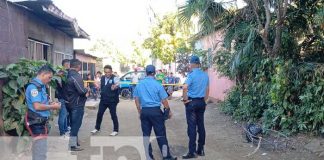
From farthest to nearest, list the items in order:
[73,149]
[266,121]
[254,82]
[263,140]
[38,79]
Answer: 1. [254,82]
2. [266,121]
3. [263,140]
4. [73,149]
5. [38,79]

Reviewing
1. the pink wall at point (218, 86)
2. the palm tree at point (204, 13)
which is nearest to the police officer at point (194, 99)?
the palm tree at point (204, 13)

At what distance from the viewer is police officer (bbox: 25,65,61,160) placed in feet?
15.9

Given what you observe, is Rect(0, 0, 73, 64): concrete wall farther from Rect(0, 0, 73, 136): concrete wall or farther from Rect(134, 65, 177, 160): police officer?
Rect(134, 65, 177, 160): police officer

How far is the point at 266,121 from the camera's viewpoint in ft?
28.9

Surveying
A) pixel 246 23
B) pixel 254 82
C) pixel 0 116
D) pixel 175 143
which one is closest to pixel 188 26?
pixel 246 23

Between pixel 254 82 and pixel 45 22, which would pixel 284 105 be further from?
pixel 45 22

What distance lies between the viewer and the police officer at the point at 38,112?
4832 mm

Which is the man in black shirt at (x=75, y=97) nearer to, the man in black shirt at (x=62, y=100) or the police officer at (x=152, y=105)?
the man in black shirt at (x=62, y=100)

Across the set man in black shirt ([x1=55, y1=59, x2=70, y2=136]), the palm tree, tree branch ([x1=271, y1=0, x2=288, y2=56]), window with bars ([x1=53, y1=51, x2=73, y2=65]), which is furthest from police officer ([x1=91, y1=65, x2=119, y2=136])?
window with bars ([x1=53, y1=51, x2=73, y2=65])

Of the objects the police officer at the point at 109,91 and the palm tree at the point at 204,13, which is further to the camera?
the palm tree at the point at 204,13

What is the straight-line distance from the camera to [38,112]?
4.92 metres

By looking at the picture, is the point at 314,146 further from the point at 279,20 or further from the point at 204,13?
the point at 204,13

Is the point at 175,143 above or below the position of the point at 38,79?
below

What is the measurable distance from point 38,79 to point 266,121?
18.5ft
